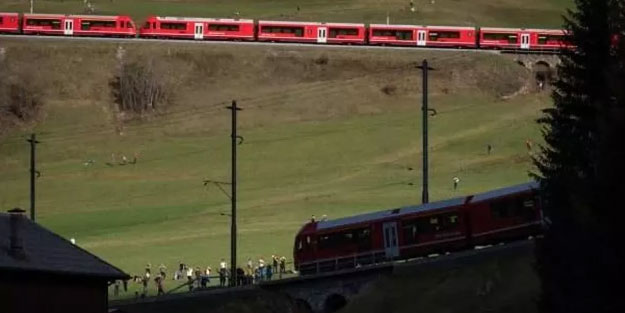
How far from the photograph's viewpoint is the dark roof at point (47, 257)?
35.2 m

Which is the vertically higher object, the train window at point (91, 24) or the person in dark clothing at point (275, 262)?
the train window at point (91, 24)

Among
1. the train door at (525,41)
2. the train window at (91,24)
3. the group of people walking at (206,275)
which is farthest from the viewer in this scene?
the train window at (91,24)

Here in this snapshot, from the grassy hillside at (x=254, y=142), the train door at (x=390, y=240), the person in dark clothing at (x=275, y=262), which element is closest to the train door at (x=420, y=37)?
the grassy hillside at (x=254, y=142)

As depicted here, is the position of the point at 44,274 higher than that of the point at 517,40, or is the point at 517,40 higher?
the point at 517,40

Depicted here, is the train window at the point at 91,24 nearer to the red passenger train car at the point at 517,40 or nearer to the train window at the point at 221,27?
the train window at the point at 221,27

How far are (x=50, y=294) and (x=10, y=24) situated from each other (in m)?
97.6

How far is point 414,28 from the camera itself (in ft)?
423

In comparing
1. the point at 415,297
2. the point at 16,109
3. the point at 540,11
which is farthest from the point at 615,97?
the point at 540,11

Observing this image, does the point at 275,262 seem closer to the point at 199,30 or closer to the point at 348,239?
the point at 348,239

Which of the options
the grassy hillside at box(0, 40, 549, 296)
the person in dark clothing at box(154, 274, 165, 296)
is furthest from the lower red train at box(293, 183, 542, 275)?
the grassy hillside at box(0, 40, 549, 296)

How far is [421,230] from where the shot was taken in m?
51.9

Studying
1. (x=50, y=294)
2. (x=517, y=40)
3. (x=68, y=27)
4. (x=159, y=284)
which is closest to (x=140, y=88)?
(x=68, y=27)

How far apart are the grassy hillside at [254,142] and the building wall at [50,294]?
30.8 m

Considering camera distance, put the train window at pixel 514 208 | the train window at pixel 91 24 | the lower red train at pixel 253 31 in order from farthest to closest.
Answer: the train window at pixel 91 24
the lower red train at pixel 253 31
the train window at pixel 514 208
